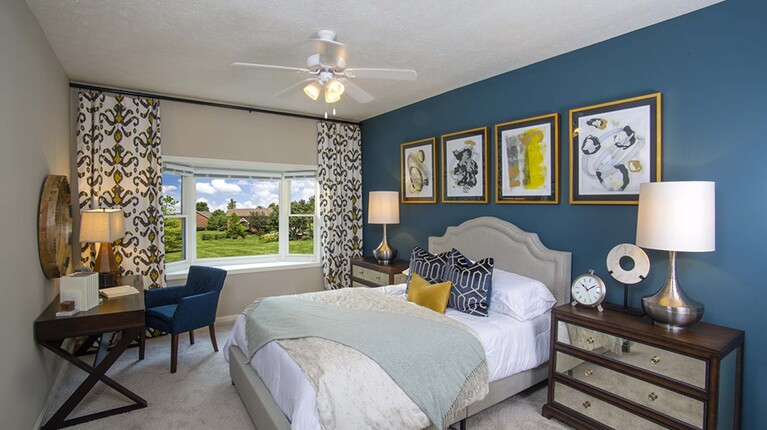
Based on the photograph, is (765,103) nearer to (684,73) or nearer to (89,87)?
(684,73)

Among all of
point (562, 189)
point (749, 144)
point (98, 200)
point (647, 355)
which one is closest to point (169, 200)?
point (98, 200)

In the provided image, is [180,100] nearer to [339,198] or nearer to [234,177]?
[234,177]

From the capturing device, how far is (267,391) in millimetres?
2430

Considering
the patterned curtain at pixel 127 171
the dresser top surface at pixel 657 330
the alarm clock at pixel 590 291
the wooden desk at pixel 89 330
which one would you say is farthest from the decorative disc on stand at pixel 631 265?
the patterned curtain at pixel 127 171

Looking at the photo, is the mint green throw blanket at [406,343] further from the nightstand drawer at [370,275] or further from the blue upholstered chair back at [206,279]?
the nightstand drawer at [370,275]

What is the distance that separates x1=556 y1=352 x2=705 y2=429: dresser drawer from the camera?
6.96 feet

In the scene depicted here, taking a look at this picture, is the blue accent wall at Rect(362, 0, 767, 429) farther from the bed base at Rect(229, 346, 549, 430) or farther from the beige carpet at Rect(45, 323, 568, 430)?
the beige carpet at Rect(45, 323, 568, 430)

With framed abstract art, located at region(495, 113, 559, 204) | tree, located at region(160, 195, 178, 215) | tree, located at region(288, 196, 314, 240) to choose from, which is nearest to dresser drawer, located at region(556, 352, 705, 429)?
framed abstract art, located at region(495, 113, 559, 204)

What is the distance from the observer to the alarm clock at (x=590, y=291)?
2.68 metres

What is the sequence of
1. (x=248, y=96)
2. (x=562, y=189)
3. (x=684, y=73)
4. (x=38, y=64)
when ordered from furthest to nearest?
(x=248, y=96) → (x=562, y=189) → (x=38, y=64) → (x=684, y=73)

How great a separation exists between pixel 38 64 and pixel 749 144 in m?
4.61

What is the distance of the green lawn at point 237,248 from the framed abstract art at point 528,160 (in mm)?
3172

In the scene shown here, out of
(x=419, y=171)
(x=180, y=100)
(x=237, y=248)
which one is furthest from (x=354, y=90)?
(x=237, y=248)

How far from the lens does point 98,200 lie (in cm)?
406
